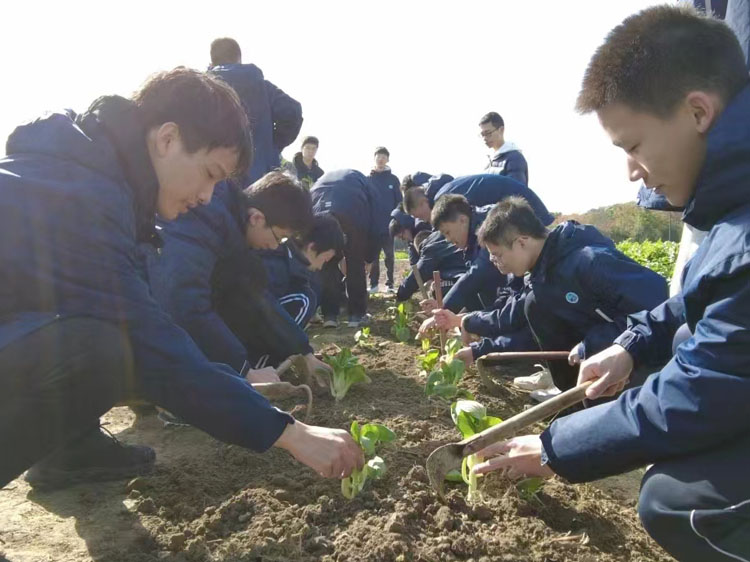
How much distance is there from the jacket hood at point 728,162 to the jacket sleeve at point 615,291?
1.91 metres

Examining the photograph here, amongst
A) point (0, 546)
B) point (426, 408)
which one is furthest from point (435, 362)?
point (0, 546)

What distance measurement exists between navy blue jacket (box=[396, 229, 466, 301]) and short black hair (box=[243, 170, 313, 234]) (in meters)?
2.87

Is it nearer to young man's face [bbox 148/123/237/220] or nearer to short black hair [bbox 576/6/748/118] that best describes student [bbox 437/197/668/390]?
short black hair [bbox 576/6/748/118]

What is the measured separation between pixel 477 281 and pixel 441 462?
3.26 meters

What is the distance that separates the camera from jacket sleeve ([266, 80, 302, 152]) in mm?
6223

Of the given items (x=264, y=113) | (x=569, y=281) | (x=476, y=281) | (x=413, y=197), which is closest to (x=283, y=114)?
(x=264, y=113)

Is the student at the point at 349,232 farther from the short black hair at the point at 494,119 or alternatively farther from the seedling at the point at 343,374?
the seedling at the point at 343,374

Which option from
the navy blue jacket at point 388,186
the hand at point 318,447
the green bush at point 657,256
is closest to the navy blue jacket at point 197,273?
the hand at point 318,447

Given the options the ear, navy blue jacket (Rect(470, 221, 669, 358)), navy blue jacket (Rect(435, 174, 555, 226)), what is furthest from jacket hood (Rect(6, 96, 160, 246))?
navy blue jacket (Rect(435, 174, 555, 226))

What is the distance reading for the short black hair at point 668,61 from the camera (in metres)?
1.95

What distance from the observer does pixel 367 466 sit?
265 cm

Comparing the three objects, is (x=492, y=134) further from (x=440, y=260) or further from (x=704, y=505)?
(x=704, y=505)

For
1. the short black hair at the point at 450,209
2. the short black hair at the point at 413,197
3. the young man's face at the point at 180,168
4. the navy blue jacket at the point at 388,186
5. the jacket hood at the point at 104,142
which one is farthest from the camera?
the navy blue jacket at the point at 388,186

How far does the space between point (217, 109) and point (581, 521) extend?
2.15 metres
